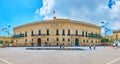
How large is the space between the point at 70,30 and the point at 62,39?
450 cm

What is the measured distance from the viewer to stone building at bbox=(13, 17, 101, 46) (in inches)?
3369

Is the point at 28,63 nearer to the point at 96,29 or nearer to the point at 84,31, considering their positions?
the point at 84,31

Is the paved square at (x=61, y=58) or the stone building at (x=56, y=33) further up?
the stone building at (x=56, y=33)

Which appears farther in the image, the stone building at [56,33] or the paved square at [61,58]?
the stone building at [56,33]

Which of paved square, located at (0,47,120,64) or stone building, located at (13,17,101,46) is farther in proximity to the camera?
stone building, located at (13,17,101,46)

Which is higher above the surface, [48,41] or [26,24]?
[26,24]

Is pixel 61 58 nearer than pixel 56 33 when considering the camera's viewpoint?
Yes

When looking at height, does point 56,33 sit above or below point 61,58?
above

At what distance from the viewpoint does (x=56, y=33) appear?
8619 centimetres

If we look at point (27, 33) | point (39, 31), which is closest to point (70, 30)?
point (39, 31)

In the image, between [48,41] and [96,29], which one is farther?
[96,29]

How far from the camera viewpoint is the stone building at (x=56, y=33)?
85569mm

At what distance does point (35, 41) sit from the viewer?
88.0 m

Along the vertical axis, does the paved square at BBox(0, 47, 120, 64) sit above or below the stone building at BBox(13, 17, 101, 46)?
below
